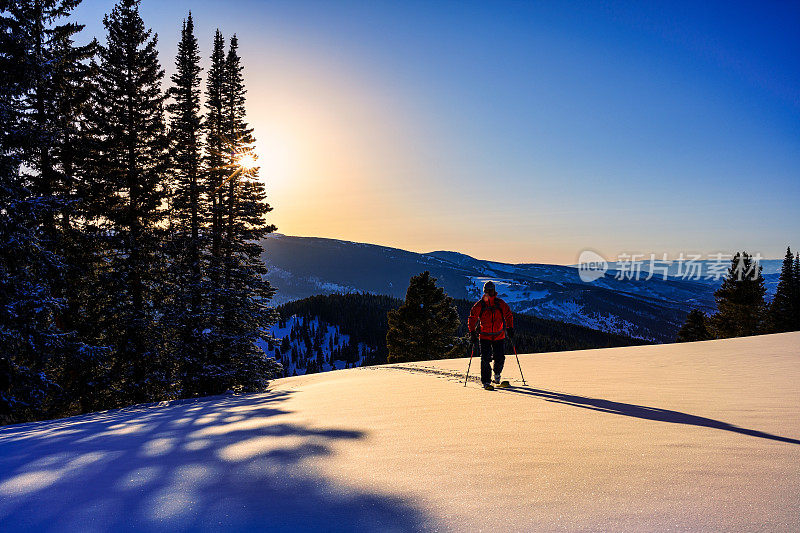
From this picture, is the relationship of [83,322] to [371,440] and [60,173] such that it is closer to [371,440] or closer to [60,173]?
[60,173]

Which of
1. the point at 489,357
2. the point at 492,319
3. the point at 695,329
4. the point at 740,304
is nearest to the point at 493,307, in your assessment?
the point at 492,319

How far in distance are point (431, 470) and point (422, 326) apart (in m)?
31.4

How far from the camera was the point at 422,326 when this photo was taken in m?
34.1

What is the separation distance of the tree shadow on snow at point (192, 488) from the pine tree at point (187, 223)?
13605 mm

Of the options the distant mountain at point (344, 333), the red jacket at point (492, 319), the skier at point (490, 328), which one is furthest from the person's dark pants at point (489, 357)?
the distant mountain at point (344, 333)

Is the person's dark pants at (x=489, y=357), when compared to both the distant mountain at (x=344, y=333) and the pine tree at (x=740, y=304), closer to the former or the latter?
the pine tree at (x=740, y=304)

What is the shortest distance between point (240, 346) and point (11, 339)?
26.4ft

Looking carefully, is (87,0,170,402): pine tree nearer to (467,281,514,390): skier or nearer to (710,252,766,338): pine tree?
(467,281,514,390): skier

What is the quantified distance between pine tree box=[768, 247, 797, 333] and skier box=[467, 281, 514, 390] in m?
47.6

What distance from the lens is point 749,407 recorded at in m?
5.04

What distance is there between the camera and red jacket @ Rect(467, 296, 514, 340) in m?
7.95

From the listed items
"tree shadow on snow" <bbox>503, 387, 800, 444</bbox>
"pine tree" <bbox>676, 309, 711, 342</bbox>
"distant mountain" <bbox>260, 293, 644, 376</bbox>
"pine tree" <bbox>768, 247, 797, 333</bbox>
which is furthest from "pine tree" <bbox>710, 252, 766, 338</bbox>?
"distant mountain" <bbox>260, 293, 644, 376</bbox>

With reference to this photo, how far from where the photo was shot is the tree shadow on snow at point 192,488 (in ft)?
7.11

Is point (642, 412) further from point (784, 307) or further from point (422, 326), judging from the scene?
point (784, 307)
